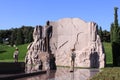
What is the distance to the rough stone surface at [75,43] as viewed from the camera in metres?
29.9

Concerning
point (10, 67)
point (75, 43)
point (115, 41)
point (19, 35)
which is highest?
point (19, 35)

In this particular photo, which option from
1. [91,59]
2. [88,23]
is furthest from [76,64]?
[88,23]

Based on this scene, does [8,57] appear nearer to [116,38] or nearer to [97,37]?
[116,38]

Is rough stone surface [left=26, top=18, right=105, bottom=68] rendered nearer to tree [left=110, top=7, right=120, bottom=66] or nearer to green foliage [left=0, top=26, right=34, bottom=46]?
tree [left=110, top=7, right=120, bottom=66]

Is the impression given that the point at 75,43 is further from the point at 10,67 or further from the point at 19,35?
the point at 19,35

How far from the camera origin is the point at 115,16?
38344mm

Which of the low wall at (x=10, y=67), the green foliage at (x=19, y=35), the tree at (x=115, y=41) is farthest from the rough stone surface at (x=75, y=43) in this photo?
the green foliage at (x=19, y=35)

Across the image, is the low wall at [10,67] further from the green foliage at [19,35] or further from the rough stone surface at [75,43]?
Answer: the green foliage at [19,35]

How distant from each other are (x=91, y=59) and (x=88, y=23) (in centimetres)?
355

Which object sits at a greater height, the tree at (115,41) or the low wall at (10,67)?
the tree at (115,41)

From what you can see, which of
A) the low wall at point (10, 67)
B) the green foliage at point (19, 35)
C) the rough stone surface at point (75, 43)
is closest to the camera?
the low wall at point (10, 67)

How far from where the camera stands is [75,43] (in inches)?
1243

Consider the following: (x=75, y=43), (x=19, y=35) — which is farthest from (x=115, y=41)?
(x=19, y=35)

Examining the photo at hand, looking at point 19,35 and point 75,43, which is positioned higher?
point 19,35
